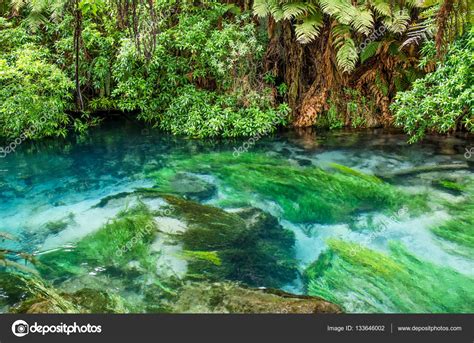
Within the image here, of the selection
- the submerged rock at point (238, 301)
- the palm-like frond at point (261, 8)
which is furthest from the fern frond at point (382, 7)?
the submerged rock at point (238, 301)

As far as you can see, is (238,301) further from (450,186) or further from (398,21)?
(398,21)

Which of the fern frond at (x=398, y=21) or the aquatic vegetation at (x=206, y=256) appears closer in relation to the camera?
the aquatic vegetation at (x=206, y=256)

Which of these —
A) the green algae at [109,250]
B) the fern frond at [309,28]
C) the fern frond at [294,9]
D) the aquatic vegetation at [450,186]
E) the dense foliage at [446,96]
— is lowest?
the green algae at [109,250]

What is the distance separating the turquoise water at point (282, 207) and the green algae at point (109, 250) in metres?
0.04

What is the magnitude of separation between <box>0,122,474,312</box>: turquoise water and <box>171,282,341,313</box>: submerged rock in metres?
0.22

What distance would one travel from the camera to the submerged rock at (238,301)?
3.44m

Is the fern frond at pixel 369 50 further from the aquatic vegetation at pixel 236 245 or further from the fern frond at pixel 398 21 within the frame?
the aquatic vegetation at pixel 236 245

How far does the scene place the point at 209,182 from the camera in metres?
6.71

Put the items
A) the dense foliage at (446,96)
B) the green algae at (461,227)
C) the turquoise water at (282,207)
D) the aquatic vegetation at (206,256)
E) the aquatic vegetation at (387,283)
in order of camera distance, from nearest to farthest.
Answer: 1. the aquatic vegetation at (387,283)
2. the turquoise water at (282,207)
3. the aquatic vegetation at (206,256)
4. the green algae at (461,227)
5. the dense foliage at (446,96)

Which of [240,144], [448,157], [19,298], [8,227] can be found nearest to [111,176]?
[8,227]

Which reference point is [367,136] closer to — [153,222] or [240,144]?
[240,144]

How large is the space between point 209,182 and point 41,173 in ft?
10.1

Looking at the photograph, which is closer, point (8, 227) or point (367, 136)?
point (8, 227)

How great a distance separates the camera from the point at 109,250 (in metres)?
4.73
